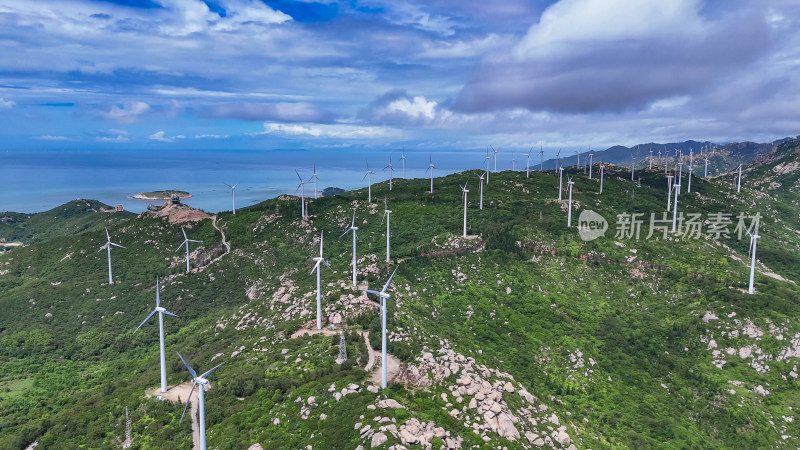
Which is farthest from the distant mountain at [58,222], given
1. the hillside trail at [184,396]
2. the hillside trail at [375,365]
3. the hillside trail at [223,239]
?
the hillside trail at [375,365]

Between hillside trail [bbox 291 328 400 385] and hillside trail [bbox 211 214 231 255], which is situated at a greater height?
hillside trail [bbox 211 214 231 255]

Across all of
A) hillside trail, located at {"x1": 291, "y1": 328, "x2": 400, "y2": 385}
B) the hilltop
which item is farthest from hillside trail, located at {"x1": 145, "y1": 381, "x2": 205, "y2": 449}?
hillside trail, located at {"x1": 291, "y1": 328, "x2": 400, "y2": 385}

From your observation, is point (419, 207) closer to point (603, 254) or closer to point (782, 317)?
point (603, 254)

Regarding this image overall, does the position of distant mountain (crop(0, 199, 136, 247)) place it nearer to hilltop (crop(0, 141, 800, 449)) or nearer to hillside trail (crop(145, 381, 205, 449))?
hilltop (crop(0, 141, 800, 449))

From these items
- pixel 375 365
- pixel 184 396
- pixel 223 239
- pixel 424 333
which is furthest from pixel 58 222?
pixel 375 365

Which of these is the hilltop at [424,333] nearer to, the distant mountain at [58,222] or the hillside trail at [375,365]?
the hillside trail at [375,365]
